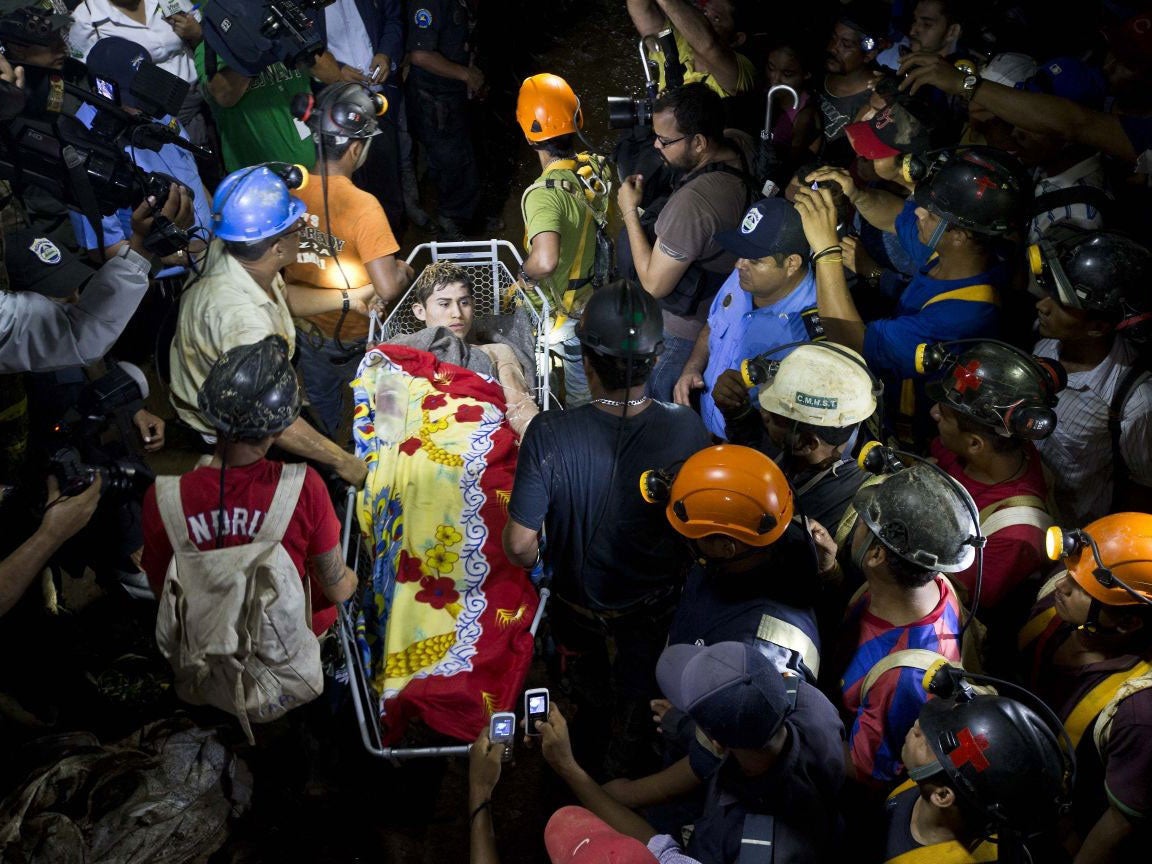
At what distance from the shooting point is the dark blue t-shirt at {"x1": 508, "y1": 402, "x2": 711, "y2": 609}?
121 inches

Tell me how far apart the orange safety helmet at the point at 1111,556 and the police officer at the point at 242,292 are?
8.97 ft

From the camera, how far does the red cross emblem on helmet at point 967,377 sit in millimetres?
3055

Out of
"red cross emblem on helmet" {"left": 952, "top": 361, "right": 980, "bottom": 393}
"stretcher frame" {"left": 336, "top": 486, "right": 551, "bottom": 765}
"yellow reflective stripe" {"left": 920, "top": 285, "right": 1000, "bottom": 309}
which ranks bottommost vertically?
"stretcher frame" {"left": 336, "top": 486, "right": 551, "bottom": 765}

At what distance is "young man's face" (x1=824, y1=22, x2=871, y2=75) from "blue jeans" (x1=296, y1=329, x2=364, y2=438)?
332 cm

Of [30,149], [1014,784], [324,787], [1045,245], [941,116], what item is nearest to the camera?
[1014,784]

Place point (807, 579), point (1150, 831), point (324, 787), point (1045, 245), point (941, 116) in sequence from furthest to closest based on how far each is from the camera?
point (941, 116) < point (324, 787) < point (1045, 245) < point (807, 579) < point (1150, 831)

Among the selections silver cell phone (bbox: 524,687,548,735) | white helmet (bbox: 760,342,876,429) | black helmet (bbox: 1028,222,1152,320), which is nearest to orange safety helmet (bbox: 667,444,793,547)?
white helmet (bbox: 760,342,876,429)

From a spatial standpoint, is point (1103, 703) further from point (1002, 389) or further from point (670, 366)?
point (670, 366)

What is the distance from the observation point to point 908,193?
4.50m

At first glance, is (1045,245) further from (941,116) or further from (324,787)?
(324,787)

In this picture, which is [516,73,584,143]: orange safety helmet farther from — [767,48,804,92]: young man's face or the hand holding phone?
the hand holding phone

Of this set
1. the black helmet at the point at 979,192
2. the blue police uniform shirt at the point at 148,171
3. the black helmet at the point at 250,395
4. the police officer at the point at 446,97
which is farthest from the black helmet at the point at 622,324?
the police officer at the point at 446,97

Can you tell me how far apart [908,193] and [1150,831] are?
10.5 feet

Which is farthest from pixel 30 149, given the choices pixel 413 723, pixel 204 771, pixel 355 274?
pixel 413 723
